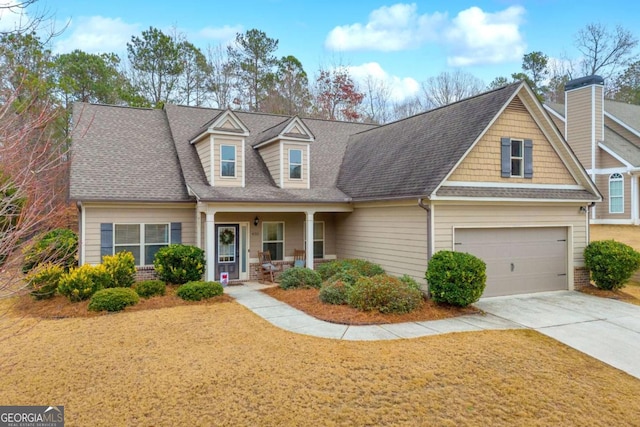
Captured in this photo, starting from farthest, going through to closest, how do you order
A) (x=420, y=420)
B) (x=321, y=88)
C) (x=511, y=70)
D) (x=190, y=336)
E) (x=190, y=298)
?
(x=511, y=70)
(x=321, y=88)
(x=190, y=298)
(x=190, y=336)
(x=420, y=420)

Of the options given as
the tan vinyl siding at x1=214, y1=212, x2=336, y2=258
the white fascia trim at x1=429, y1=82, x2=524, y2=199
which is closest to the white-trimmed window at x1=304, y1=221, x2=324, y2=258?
the tan vinyl siding at x1=214, y1=212, x2=336, y2=258

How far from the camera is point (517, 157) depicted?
12711 millimetres

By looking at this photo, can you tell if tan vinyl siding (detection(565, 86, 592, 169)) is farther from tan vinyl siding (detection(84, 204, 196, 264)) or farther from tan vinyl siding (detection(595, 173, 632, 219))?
tan vinyl siding (detection(84, 204, 196, 264))

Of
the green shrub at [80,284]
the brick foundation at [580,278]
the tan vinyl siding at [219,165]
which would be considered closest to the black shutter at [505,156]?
the brick foundation at [580,278]

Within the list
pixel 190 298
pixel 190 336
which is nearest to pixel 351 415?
pixel 190 336

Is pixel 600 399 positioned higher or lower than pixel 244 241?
lower

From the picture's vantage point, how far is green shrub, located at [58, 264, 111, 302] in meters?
10.8

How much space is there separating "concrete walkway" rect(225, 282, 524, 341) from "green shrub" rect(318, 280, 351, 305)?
89 cm

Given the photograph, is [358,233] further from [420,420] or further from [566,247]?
[420,420]

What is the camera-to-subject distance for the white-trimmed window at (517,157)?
12.7m

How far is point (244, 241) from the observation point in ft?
49.1

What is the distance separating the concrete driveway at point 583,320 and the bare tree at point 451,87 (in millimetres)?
26155

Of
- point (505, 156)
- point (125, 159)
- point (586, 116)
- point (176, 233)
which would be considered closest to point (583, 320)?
point (505, 156)

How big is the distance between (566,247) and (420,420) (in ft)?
35.3
